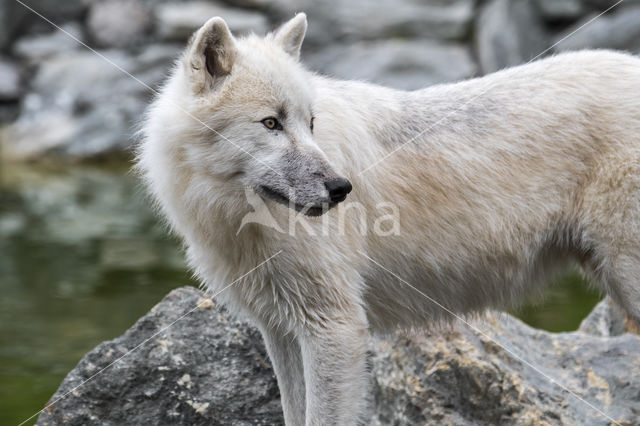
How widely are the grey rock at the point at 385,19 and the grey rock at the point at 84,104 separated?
316 cm

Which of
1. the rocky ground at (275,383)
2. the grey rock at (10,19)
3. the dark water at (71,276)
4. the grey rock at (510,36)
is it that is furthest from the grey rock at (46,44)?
the rocky ground at (275,383)

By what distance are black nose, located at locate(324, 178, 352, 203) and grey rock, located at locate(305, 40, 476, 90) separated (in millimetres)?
11409

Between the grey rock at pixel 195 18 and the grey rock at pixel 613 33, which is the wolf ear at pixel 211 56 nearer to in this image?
the grey rock at pixel 613 33

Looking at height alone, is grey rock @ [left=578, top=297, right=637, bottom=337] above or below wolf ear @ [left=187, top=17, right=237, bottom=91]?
below

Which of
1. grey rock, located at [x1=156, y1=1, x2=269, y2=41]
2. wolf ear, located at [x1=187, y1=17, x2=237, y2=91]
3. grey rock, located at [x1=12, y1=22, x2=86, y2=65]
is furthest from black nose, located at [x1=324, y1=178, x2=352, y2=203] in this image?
grey rock, located at [x1=12, y1=22, x2=86, y2=65]

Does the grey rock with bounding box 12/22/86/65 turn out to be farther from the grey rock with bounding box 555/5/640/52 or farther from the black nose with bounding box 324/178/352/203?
the black nose with bounding box 324/178/352/203

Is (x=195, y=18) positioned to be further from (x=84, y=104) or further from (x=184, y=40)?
(x=84, y=104)

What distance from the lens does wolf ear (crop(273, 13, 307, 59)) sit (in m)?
4.25

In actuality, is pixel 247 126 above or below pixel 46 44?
below

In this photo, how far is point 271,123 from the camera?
384 centimetres

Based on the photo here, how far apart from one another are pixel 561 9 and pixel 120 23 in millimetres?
9122

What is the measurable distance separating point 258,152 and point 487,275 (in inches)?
59.4

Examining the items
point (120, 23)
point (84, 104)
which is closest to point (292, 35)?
point (84, 104)

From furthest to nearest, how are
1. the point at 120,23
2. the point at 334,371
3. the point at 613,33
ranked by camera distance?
the point at 120,23 < the point at 613,33 < the point at 334,371
